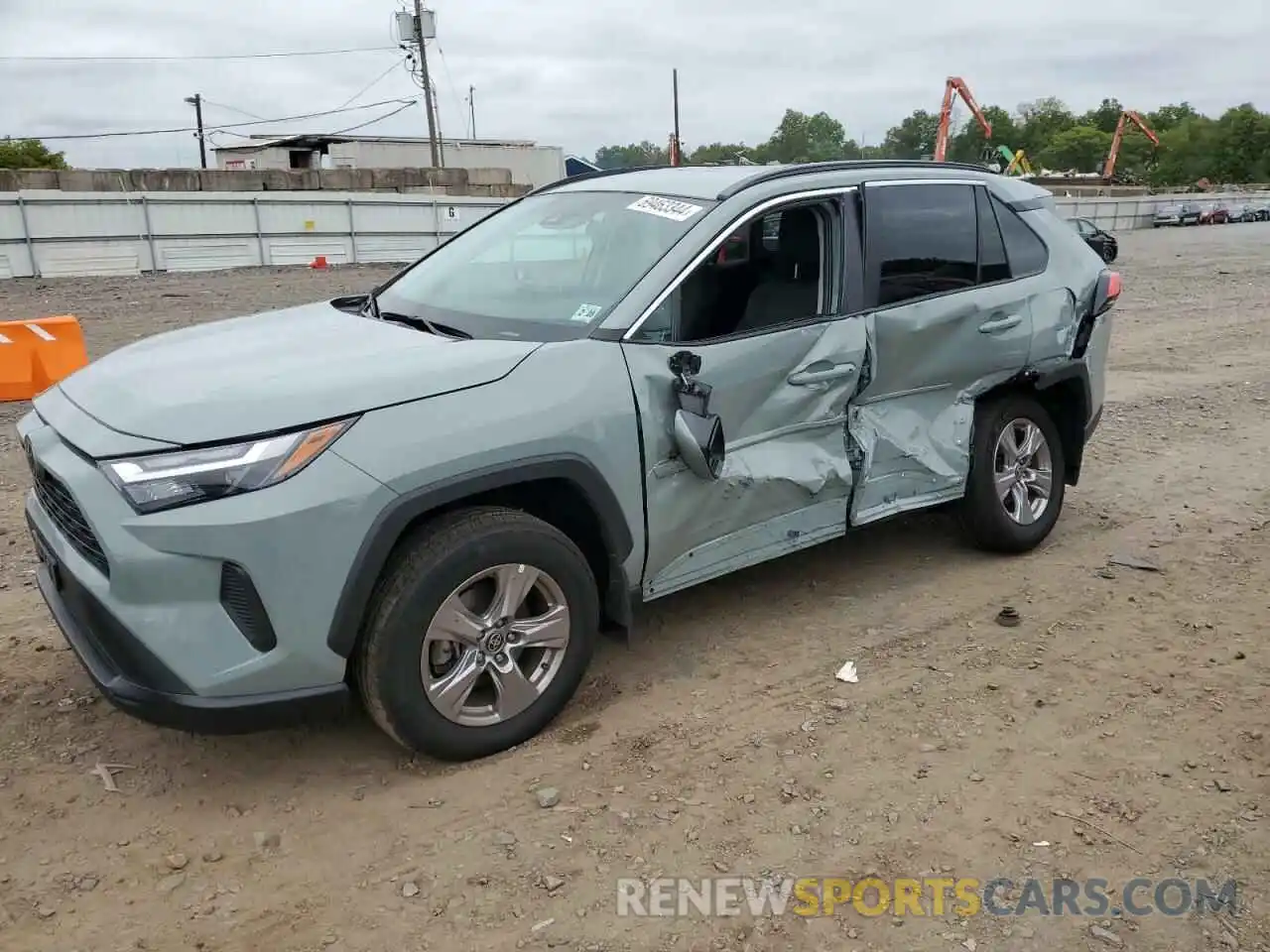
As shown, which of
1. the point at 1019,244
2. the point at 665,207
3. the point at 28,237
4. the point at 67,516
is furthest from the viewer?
the point at 28,237

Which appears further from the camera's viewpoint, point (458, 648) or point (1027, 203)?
point (1027, 203)

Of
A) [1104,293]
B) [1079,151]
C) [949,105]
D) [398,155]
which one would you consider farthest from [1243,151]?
[1104,293]

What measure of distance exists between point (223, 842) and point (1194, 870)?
2713 mm

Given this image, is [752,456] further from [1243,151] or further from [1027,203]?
[1243,151]

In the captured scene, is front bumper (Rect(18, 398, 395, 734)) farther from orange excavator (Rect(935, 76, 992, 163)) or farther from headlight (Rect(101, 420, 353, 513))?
orange excavator (Rect(935, 76, 992, 163))

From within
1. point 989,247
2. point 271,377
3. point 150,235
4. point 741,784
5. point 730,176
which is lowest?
point 741,784

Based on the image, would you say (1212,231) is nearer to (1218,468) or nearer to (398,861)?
(1218,468)

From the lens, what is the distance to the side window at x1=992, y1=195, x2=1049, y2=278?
4.80 m

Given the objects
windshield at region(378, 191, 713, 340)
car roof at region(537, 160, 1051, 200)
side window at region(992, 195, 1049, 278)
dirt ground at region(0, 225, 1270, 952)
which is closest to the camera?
dirt ground at region(0, 225, 1270, 952)

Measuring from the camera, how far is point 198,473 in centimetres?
270

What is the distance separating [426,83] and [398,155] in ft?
20.7

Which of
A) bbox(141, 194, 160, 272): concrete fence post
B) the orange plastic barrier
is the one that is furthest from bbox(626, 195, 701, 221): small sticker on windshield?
bbox(141, 194, 160, 272): concrete fence post

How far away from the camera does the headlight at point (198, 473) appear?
2695 mm

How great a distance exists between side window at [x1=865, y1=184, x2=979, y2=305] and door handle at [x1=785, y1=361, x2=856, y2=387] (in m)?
0.39
